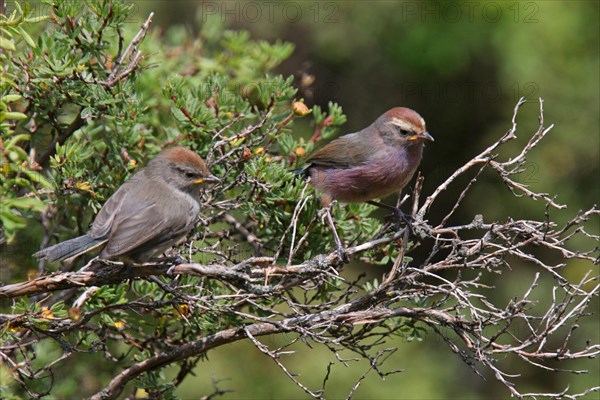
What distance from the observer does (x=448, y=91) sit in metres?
9.80

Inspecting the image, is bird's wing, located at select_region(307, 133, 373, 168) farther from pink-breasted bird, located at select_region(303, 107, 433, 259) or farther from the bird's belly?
the bird's belly

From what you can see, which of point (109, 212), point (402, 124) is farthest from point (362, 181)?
point (109, 212)

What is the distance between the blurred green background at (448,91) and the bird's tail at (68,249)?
3.67m

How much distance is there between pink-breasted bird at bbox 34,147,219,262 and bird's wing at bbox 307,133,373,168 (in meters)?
1.19

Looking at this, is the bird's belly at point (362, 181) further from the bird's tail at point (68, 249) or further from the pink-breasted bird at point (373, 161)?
the bird's tail at point (68, 249)

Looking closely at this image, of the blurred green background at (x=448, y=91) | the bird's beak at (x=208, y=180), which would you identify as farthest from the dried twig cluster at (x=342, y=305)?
the blurred green background at (x=448, y=91)

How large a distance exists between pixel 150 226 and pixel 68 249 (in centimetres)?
56

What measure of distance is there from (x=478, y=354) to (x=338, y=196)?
1957mm

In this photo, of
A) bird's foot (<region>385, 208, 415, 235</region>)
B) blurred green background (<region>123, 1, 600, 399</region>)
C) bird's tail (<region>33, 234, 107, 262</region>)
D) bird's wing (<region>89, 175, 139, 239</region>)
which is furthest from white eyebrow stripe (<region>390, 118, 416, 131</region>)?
bird's tail (<region>33, 234, 107, 262</region>)

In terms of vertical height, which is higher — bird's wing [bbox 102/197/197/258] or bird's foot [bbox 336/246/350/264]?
bird's foot [bbox 336/246/350/264]

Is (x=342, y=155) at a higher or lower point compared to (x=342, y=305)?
higher

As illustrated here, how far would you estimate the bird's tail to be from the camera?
437cm

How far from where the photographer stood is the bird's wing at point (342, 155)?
19.3 feet

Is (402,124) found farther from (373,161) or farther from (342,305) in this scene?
(342,305)
